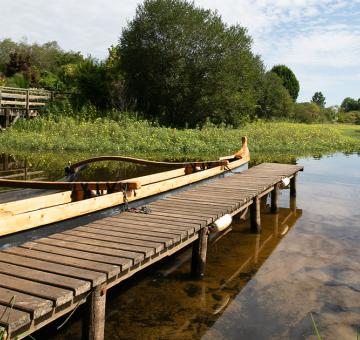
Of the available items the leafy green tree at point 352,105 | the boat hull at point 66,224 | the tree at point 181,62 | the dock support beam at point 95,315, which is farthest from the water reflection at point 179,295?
the leafy green tree at point 352,105

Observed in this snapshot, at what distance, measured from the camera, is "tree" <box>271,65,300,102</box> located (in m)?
52.0

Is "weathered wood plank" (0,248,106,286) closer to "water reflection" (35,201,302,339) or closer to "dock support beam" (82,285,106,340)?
"dock support beam" (82,285,106,340)

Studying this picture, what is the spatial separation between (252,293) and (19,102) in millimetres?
21569

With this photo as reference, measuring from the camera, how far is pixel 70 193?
632 centimetres

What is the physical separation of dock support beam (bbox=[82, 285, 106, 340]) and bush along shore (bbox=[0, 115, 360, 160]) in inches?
563

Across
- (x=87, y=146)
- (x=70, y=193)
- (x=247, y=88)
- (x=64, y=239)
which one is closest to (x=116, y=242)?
(x=64, y=239)

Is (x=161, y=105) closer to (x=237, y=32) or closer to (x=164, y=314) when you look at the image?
(x=237, y=32)

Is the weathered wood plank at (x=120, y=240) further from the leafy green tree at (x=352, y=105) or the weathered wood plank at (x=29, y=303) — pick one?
the leafy green tree at (x=352, y=105)

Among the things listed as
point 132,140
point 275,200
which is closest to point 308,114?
point 132,140

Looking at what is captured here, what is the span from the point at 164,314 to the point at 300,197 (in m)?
7.61

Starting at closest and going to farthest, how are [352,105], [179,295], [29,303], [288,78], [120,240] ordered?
1. [29,303]
2. [120,240]
3. [179,295]
4. [288,78]
5. [352,105]

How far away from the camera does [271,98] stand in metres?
40.5

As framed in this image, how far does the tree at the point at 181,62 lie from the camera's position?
2475 centimetres

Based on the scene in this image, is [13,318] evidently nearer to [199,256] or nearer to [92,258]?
[92,258]
